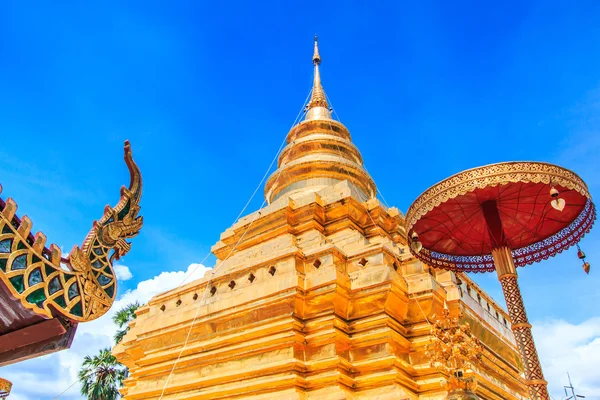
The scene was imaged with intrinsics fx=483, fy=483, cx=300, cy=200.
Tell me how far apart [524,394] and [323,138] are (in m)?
9.30

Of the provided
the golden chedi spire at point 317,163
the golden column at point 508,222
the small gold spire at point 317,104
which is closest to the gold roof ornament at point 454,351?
the golden column at point 508,222

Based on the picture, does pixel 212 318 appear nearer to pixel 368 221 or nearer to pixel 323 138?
pixel 368 221

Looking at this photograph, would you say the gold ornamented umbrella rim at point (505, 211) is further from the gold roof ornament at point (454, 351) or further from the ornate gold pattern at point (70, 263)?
the ornate gold pattern at point (70, 263)

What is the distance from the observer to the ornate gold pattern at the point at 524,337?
6.12 metres

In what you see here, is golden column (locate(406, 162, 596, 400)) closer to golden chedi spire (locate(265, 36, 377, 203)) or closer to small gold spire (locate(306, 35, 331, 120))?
golden chedi spire (locate(265, 36, 377, 203))

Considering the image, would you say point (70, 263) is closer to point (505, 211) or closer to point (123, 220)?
point (123, 220)

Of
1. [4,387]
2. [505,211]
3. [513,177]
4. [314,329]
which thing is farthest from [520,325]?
[4,387]

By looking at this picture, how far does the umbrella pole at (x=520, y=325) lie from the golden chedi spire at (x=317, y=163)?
20.4ft

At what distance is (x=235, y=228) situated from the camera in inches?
520

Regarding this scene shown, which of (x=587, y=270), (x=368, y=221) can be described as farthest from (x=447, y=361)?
(x=368, y=221)

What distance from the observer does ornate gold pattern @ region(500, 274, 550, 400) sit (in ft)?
20.1

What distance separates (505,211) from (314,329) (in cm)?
418

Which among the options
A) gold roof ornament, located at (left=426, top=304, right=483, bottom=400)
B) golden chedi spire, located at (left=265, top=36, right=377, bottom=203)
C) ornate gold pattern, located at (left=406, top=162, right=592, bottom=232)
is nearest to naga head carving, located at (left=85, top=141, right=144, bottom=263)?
gold roof ornament, located at (left=426, top=304, right=483, bottom=400)

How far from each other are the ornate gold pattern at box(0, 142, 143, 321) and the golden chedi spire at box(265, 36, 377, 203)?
10.6 meters
